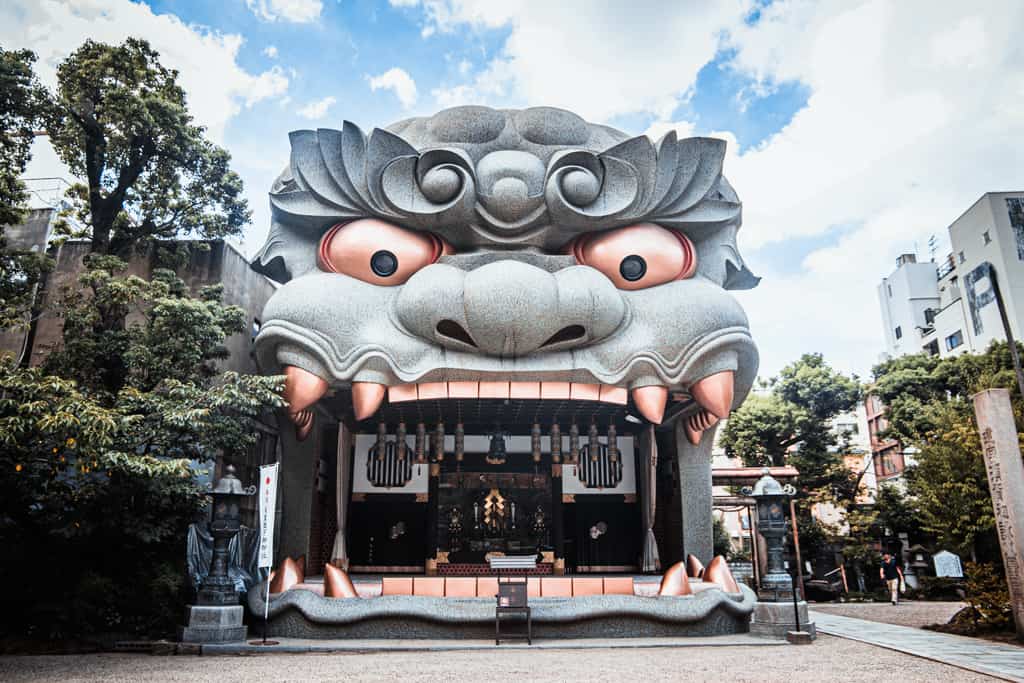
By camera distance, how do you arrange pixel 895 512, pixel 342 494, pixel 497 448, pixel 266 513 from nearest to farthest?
pixel 266 513 → pixel 497 448 → pixel 342 494 → pixel 895 512

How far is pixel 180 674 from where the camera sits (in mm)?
8398

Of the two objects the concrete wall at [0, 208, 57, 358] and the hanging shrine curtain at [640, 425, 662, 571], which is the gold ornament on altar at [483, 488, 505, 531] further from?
the concrete wall at [0, 208, 57, 358]

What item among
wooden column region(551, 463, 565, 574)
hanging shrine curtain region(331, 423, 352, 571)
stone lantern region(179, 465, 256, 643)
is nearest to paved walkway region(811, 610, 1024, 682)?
wooden column region(551, 463, 565, 574)

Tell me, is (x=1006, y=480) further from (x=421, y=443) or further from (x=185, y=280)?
(x=185, y=280)

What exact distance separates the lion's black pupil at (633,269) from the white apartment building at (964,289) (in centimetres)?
1805

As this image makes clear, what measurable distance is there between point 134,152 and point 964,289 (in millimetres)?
35809

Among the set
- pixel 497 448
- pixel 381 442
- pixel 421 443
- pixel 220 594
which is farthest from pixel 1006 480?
pixel 220 594

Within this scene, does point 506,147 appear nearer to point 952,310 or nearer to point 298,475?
point 298,475

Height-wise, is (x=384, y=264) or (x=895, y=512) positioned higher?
(x=384, y=264)

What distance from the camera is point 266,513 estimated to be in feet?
36.2

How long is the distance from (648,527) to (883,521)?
576 inches

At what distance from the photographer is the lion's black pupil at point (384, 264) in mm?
12992

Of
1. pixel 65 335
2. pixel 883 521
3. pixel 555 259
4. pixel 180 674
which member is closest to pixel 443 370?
pixel 555 259

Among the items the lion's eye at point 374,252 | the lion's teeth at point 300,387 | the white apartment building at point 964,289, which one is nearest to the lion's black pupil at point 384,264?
the lion's eye at point 374,252
